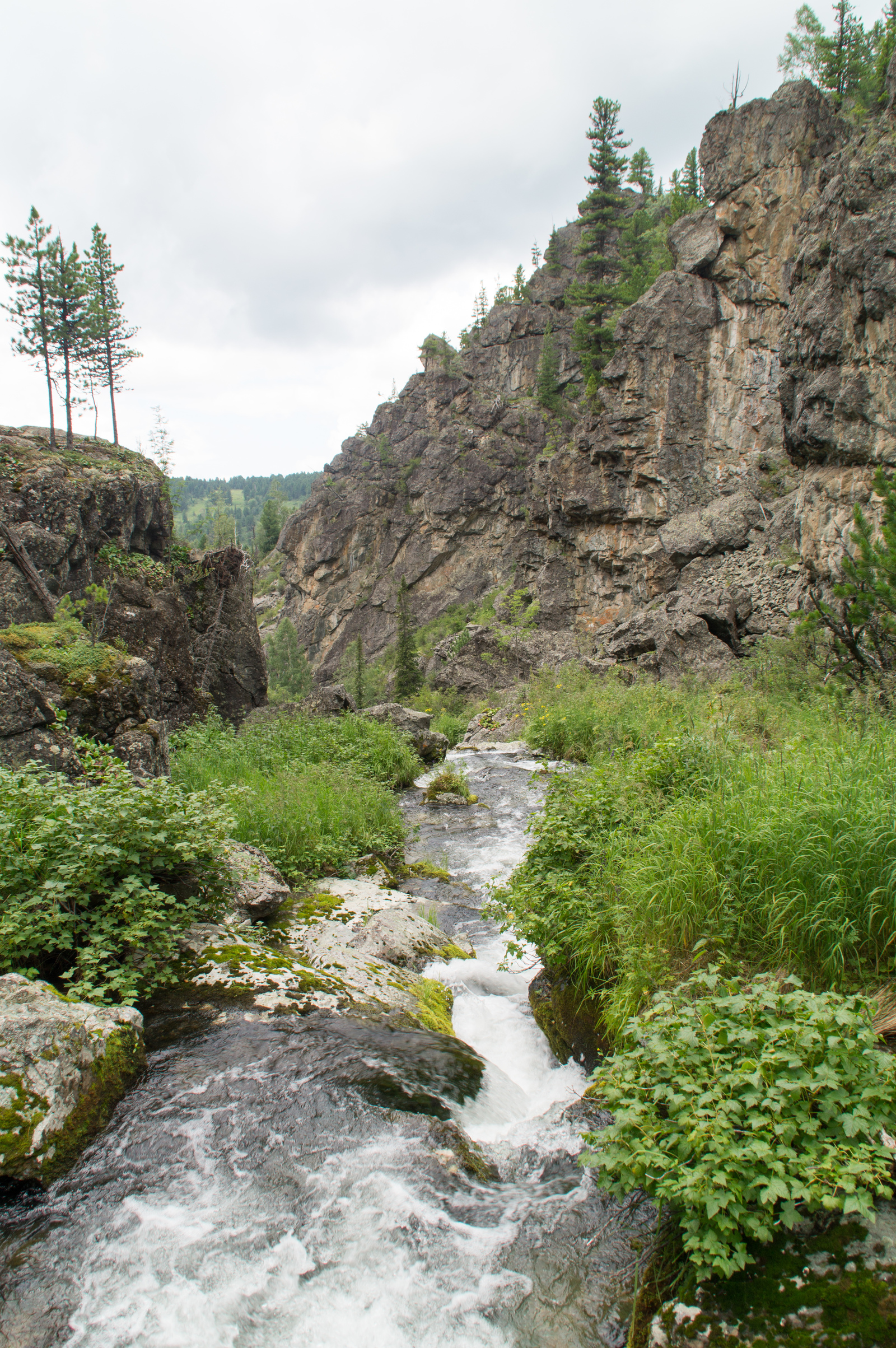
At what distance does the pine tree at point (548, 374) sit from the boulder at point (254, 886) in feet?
181

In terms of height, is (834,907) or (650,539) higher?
(650,539)

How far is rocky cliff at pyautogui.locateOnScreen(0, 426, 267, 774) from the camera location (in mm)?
8688

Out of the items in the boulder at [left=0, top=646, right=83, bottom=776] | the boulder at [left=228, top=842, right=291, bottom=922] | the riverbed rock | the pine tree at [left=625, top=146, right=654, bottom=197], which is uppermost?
the pine tree at [left=625, top=146, right=654, bottom=197]

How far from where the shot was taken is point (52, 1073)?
3.71 m

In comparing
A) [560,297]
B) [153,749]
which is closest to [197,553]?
[153,749]

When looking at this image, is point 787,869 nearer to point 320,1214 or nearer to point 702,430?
point 320,1214

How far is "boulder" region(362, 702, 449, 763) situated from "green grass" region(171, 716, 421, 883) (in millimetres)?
2660

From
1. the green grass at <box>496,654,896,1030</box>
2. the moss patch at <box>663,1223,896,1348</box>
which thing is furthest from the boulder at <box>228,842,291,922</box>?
the moss patch at <box>663,1223,896,1348</box>

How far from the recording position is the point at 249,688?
800 inches

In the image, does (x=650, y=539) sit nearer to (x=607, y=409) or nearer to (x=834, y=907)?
(x=607, y=409)

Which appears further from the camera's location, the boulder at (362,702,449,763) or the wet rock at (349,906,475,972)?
the boulder at (362,702,449,763)

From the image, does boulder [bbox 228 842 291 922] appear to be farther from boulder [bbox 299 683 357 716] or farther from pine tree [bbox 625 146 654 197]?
pine tree [bbox 625 146 654 197]

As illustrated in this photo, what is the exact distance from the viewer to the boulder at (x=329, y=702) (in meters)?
20.7

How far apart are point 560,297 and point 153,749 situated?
63.1 meters
